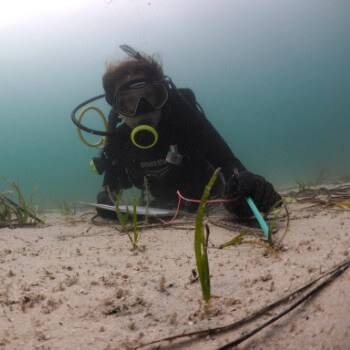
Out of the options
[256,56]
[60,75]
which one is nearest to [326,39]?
[256,56]

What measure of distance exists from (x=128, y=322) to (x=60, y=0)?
48182 millimetres

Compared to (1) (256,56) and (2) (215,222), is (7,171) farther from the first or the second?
(2) (215,222)

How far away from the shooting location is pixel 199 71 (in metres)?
88.2

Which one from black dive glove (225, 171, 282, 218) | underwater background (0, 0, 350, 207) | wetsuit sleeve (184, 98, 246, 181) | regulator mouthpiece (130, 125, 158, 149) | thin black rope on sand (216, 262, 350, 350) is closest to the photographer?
thin black rope on sand (216, 262, 350, 350)

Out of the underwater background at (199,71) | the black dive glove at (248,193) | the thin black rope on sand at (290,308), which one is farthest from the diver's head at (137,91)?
the underwater background at (199,71)

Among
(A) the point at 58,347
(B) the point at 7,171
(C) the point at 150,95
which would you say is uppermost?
(B) the point at 7,171

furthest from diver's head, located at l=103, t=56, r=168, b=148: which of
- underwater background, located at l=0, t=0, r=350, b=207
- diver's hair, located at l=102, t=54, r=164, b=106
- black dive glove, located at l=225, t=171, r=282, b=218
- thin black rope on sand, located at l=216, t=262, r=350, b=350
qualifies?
underwater background, located at l=0, t=0, r=350, b=207

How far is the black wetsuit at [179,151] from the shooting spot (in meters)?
3.90

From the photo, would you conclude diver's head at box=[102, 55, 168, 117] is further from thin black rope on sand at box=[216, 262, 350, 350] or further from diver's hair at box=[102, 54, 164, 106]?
thin black rope on sand at box=[216, 262, 350, 350]

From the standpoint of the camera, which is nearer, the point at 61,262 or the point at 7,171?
the point at 61,262

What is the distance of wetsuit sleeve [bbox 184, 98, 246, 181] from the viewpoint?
136 inches

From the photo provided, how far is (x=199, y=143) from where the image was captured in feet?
12.9

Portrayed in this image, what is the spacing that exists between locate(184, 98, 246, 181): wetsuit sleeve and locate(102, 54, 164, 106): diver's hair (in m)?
0.75

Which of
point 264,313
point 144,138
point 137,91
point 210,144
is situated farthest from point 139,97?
point 264,313
